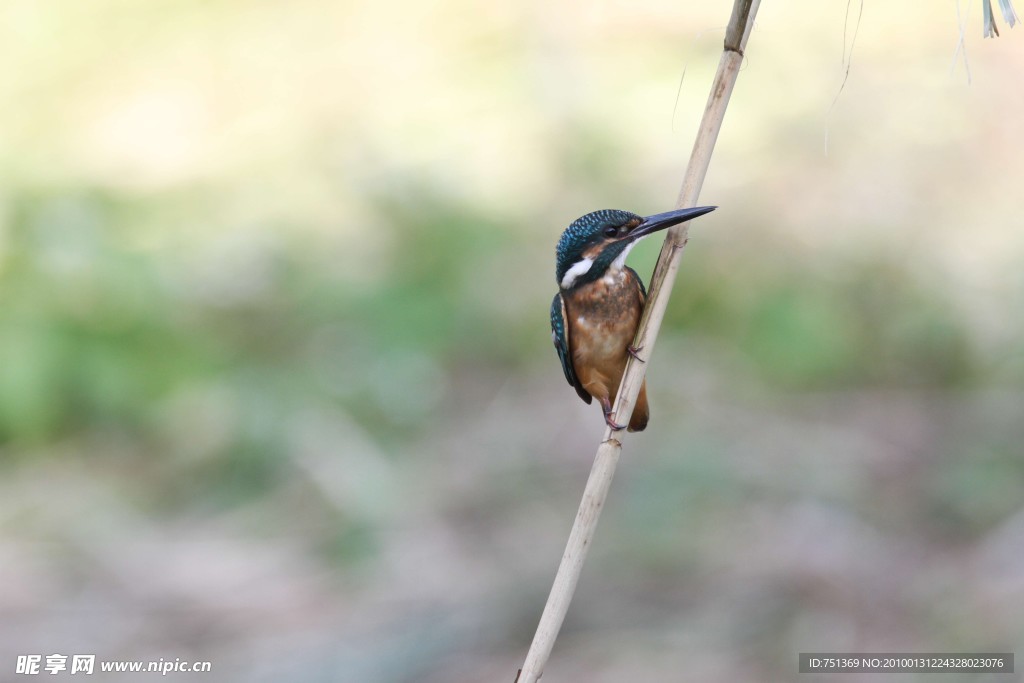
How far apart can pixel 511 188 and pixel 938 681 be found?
3943 mm

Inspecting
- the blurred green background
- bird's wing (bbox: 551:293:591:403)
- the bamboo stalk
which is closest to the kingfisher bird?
bird's wing (bbox: 551:293:591:403)

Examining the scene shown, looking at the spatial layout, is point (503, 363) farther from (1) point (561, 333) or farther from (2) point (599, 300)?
(2) point (599, 300)

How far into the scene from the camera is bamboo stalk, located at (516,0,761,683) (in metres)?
1.33

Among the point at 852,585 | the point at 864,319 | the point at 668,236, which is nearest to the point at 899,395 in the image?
the point at 864,319

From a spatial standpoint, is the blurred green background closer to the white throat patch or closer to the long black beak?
the white throat patch

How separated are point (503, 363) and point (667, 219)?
381cm

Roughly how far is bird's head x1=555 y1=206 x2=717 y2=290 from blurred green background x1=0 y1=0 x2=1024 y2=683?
6.20 feet

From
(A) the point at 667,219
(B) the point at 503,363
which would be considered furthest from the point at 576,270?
(B) the point at 503,363

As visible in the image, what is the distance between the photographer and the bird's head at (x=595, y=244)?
1.99 meters

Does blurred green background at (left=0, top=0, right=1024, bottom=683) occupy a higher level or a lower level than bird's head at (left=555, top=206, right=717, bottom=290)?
higher

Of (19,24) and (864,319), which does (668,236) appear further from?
(19,24)

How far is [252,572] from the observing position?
3.98m

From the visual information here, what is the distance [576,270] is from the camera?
2.16m

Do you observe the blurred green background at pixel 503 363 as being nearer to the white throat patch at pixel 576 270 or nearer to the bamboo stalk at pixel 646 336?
the white throat patch at pixel 576 270
